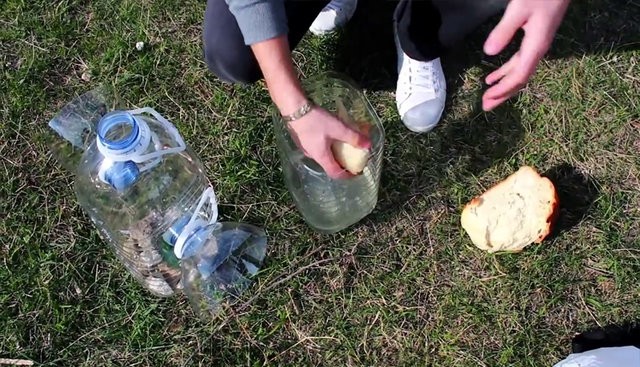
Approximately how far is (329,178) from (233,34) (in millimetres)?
449

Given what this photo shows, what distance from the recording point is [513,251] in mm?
2016

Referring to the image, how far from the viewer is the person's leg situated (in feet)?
6.09

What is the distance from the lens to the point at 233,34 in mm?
1869

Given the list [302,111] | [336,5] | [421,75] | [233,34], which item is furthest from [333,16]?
[302,111]

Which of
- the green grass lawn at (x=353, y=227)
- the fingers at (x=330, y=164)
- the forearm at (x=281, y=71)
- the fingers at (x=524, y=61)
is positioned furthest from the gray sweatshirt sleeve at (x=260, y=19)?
the green grass lawn at (x=353, y=227)

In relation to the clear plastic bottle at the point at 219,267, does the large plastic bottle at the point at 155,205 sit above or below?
above

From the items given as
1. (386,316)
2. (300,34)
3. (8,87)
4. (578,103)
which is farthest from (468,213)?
(8,87)

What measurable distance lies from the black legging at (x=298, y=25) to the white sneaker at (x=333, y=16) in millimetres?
245

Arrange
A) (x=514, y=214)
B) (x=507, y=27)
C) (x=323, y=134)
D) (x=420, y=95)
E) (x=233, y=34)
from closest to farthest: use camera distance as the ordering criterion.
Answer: (x=507, y=27) → (x=323, y=134) → (x=233, y=34) → (x=514, y=214) → (x=420, y=95)

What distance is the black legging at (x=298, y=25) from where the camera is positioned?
6.13ft

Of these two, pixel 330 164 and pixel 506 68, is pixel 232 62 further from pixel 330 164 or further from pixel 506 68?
pixel 506 68

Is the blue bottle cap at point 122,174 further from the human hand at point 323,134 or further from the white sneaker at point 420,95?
the white sneaker at point 420,95

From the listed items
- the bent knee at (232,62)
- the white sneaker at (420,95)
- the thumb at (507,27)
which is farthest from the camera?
the white sneaker at (420,95)

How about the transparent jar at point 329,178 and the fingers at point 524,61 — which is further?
the transparent jar at point 329,178
